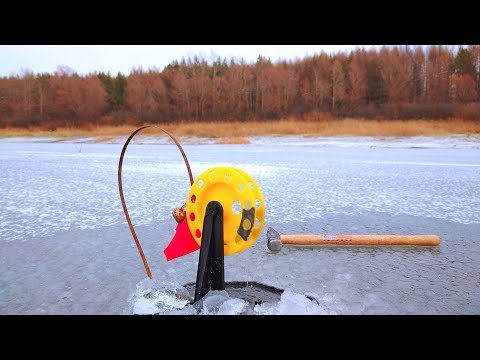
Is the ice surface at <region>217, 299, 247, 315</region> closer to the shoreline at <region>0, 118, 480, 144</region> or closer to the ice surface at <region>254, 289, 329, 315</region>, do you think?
Answer: the ice surface at <region>254, 289, 329, 315</region>

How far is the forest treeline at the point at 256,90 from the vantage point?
32406 mm

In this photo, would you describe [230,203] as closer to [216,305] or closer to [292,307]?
[216,305]

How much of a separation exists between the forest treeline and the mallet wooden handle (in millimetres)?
26414

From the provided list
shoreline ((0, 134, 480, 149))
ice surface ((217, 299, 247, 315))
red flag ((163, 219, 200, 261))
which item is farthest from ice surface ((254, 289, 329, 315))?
shoreline ((0, 134, 480, 149))

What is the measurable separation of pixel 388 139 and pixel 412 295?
16695 mm

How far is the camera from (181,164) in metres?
10.8

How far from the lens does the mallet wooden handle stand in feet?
12.9

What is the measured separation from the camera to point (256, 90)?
36.7m

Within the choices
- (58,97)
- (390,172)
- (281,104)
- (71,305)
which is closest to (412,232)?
(71,305)

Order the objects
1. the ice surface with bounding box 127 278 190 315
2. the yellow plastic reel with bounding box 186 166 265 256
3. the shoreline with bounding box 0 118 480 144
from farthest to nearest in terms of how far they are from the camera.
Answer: the shoreline with bounding box 0 118 480 144
the ice surface with bounding box 127 278 190 315
the yellow plastic reel with bounding box 186 166 265 256

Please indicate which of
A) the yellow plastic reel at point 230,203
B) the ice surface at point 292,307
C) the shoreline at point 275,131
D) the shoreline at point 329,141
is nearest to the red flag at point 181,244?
the yellow plastic reel at point 230,203

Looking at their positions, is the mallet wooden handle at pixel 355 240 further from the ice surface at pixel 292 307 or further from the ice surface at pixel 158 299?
the ice surface at pixel 158 299

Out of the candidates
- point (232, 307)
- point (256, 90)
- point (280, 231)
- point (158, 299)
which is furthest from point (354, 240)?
point (256, 90)

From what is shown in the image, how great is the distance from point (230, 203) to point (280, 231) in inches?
80.2
